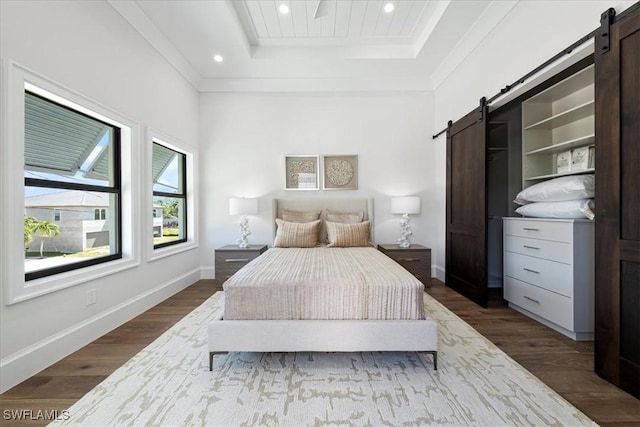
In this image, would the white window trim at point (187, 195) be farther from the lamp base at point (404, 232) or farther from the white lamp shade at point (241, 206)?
the lamp base at point (404, 232)

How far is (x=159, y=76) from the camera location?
3.31m

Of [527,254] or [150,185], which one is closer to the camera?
[527,254]

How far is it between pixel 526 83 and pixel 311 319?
2.73m

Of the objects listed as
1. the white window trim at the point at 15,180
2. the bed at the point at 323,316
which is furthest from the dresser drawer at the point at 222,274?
the bed at the point at 323,316

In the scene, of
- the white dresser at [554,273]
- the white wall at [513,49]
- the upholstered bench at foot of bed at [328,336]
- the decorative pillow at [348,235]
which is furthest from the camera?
the decorative pillow at [348,235]

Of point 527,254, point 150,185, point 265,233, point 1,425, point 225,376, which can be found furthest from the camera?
point 265,233

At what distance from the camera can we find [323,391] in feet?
5.51

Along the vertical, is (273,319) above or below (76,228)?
below

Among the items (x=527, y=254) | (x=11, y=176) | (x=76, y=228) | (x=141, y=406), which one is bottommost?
(x=141, y=406)

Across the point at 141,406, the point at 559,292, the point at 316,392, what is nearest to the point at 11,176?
the point at 141,406

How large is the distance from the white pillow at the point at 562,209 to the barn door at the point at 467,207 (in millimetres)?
433

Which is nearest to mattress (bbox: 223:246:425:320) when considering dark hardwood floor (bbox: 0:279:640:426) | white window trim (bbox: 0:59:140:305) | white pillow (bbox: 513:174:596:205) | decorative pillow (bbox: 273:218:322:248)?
dark hardwood floor (bbox: 0:279:640:426)

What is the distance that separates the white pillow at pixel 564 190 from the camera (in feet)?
7.75

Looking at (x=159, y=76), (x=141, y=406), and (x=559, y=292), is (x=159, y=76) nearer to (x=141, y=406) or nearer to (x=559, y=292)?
(x=141, y=406)
